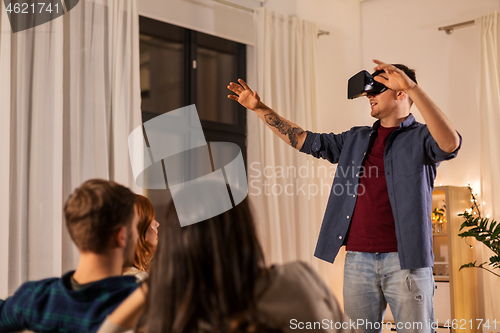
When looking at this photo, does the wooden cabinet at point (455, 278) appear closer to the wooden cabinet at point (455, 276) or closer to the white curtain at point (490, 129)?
the wooden cabinet at point (455, 276)

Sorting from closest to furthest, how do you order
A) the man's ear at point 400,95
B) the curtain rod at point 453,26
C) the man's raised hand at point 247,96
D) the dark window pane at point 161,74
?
the man's ear at point 400,95, the man's raised hand at point 247,96, the dark window pane at point 161,74, the curtain rod at point 453,26

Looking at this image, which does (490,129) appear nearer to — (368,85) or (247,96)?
(368,85)

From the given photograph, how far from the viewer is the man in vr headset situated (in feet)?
5.05

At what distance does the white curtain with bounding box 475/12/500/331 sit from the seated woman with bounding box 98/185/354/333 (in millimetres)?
3126

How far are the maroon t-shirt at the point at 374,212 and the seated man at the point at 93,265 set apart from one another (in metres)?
1.00

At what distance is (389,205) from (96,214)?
3.70 ft

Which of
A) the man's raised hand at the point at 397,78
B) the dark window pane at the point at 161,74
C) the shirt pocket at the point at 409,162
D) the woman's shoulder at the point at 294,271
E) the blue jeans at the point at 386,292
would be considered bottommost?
the blue jeans at the point at 386,292

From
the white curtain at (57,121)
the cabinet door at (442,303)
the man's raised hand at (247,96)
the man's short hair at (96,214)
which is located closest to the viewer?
the man's short hair at (96,214)

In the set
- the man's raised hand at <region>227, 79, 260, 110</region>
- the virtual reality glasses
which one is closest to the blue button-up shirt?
the virtual reality glasses

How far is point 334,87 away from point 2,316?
346 centimetres

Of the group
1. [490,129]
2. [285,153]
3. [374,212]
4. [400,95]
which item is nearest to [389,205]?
[374,212]

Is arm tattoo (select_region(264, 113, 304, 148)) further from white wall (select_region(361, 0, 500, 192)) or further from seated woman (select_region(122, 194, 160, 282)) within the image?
white wall (select_region(361, 0, 500, 192))

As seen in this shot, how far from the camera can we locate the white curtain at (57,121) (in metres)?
2.19

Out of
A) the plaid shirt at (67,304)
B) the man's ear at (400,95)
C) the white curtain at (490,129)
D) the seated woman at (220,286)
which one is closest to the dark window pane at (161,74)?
the man's ear at (400,95)
